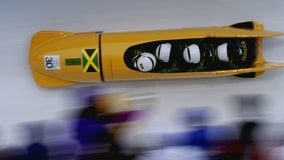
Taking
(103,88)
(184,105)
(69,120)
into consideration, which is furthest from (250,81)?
(69,120)

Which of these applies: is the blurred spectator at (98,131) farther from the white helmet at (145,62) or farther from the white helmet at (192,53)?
the white helmet at (192,53)

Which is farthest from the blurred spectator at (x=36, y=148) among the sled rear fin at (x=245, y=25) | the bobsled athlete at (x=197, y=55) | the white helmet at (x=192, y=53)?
the sled rear fin at (x=245, y=25)

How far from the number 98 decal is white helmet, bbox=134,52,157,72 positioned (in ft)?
1.72

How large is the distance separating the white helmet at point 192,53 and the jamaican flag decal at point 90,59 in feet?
1.87

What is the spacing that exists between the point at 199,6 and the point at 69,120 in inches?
48.4

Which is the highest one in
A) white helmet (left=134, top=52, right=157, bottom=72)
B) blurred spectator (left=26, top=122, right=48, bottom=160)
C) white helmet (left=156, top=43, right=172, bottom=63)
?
white helmet (left=156, top=43, right=172, bottom=63)

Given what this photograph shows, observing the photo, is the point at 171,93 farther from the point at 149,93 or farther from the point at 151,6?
the point at 151,6

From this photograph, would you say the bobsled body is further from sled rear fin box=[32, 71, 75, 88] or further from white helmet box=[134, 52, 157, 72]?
sled rear fin box=[32, 71, 75, 88]

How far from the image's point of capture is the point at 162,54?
2.29m

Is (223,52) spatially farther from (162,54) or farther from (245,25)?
(162,54)

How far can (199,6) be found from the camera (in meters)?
2.51

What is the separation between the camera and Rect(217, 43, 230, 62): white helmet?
7.50 ft

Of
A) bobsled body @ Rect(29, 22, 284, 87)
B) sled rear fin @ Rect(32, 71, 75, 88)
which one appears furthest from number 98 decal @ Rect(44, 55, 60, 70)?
sled rear fin @ Rect(32, 71, 75, 88)

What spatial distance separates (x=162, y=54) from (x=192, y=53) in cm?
19
